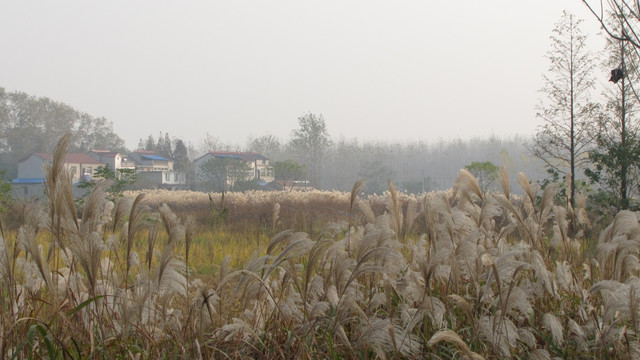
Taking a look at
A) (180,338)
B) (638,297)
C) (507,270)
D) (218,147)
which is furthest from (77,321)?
(218,147)

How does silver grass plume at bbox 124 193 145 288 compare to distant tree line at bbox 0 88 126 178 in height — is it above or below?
below

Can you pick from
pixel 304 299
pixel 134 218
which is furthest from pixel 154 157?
pixel 304 299

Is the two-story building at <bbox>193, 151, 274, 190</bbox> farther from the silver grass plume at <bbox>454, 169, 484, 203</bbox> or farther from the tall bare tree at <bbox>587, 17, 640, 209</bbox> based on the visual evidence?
the silver grass plume at <bbox>454, 169, 484, 203</bbox>

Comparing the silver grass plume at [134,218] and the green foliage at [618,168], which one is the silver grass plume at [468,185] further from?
the green foliage at [618,168]

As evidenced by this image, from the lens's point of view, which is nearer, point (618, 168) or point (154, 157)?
point (618, 168)

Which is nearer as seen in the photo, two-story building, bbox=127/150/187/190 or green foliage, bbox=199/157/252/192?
green foliage, bbox=199/157/252/192

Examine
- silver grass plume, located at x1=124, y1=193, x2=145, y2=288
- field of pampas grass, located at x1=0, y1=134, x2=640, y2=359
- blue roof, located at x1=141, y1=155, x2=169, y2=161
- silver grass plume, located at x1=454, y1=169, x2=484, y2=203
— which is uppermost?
blue roof, located at x1=141, y1=155, x2=169, y2=161

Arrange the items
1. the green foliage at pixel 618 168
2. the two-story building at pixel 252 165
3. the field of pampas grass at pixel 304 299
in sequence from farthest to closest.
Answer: the two-story building at pixel 252 165 → the green foliage at pixel 618 168 → the field of pampas grass at pixel 304 299

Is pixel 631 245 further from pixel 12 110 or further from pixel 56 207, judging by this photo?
pixel 12 110

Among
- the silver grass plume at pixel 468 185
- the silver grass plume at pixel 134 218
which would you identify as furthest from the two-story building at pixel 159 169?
the silver grass plume at pixel 134 218

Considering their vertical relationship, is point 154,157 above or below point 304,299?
above

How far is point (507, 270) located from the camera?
2094 millimetres

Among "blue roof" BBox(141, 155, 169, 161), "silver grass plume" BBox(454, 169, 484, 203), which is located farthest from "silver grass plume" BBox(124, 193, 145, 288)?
"blue roof" BBox(141, 155, 169, 161)

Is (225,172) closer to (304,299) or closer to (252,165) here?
(252,165)
